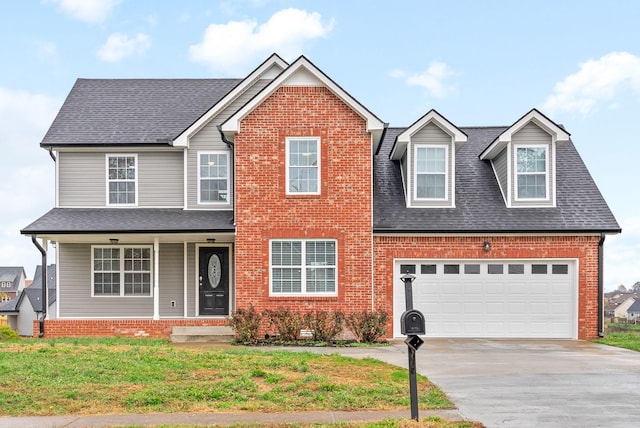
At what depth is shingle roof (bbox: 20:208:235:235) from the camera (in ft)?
61.4

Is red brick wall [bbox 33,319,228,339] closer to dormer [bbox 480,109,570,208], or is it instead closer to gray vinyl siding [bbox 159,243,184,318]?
gray vinyl siding [bbox 159,243,184,318]

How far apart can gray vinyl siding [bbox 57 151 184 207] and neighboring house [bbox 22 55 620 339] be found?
44 mm

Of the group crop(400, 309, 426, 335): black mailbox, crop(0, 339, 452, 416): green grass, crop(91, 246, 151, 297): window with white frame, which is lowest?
crop(0, 339, 452, 416): green grass

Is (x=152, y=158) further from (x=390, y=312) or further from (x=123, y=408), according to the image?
(x=123, y=408)

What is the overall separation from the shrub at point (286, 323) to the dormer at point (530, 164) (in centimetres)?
737

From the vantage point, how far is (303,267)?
60.2 ft

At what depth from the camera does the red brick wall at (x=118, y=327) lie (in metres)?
18.7

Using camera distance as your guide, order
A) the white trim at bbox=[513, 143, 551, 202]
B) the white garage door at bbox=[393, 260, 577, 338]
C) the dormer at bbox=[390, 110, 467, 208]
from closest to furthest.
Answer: the white garage door at bbox=[393, 260, 577, 338], the dormer at bbox=[390, 110, 467, 208], the white trim at bbox=[513, 143, 551, 202]

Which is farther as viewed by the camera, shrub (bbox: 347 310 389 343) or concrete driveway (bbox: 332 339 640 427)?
shrub (bbox: 347 310 389 343)

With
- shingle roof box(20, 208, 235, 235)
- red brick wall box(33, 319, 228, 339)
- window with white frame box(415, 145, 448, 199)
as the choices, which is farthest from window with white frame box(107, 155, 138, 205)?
window with white frame box(415, 145, 448, 199)

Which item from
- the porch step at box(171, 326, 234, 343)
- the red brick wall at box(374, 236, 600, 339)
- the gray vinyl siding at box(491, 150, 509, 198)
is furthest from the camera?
the gray vinyl siding at box(491, 150, 509, 198)

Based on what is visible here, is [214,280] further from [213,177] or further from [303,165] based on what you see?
[303,165]

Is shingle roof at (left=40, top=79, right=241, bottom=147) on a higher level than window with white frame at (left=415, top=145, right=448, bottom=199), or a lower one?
higher

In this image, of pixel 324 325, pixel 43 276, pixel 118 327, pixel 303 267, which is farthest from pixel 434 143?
pixel 43 276
